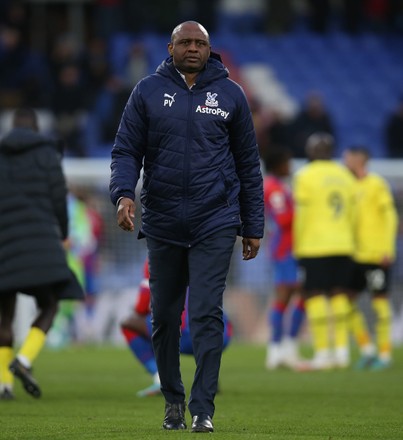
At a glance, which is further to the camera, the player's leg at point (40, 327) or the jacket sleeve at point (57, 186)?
the jacket sleeve at point (57, 186)

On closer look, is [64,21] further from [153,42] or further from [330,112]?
[330,112]

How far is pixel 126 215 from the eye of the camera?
7289 mm

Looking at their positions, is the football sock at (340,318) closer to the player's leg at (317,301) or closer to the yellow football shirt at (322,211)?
the player's leg at (317,301)

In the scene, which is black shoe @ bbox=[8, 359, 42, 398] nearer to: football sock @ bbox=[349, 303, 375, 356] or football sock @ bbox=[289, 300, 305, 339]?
football sock @ bbox=[289, 300, 305, 339]

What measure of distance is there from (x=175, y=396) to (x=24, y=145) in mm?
3338

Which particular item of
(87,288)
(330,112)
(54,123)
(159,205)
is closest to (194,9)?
(330,112)

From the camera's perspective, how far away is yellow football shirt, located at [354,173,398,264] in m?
15.2

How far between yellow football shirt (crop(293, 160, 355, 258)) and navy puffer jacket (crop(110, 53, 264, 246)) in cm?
672

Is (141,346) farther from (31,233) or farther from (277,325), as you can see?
(277,325)

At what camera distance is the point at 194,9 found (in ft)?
90.5

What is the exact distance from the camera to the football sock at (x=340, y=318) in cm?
1486

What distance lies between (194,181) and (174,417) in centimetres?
131

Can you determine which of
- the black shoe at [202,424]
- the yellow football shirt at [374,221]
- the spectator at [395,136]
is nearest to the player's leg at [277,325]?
the yellow football shirt at [374,221]

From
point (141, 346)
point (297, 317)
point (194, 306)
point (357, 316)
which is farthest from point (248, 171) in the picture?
point (357, 316)
